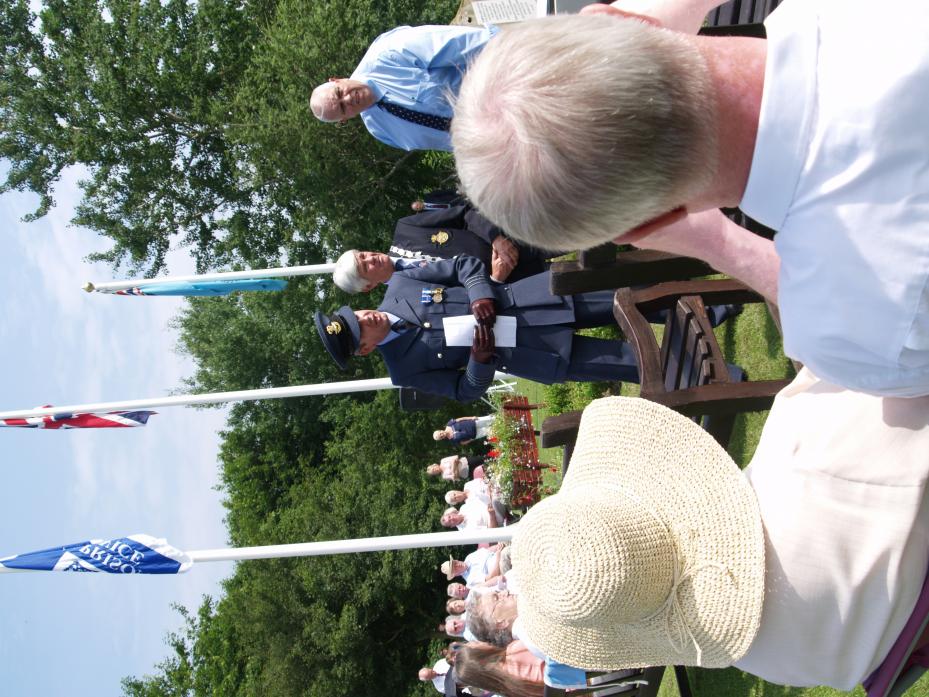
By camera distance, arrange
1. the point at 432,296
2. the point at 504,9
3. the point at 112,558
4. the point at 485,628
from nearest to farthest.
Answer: the point at 432,296, the point at 112,558, the point at 485,628, the point at 504,9

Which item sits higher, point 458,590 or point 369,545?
point 369,545

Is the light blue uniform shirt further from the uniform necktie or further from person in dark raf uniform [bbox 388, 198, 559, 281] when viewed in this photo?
person in dark raf uniform [bbox 388, 198, 559, 281]

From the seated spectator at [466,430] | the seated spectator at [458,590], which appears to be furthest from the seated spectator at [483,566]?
the seated spectator at [466,430]

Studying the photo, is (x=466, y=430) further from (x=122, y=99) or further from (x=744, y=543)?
(x=744, y=543)

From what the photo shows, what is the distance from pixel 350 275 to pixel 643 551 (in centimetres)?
326

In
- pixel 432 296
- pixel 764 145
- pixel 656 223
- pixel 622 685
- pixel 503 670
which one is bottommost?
pixel 622 685

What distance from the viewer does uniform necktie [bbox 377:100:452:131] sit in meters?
4.47

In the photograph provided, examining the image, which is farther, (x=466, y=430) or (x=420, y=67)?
(x=466, y=430)

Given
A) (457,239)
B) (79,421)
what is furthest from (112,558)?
(457,239)

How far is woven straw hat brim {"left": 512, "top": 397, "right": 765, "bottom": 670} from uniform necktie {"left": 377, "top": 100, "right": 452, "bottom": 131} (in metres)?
2.75

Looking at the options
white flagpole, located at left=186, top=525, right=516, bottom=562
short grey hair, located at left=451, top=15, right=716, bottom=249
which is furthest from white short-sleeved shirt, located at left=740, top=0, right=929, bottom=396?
white flagpole, located at left=186, top=525, right=516, bottom=562

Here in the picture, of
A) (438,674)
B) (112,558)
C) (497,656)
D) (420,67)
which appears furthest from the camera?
(438,674)

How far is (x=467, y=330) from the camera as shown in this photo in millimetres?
4438

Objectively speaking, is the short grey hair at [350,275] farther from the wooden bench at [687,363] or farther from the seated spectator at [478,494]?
the seated spectator at [478,494]
